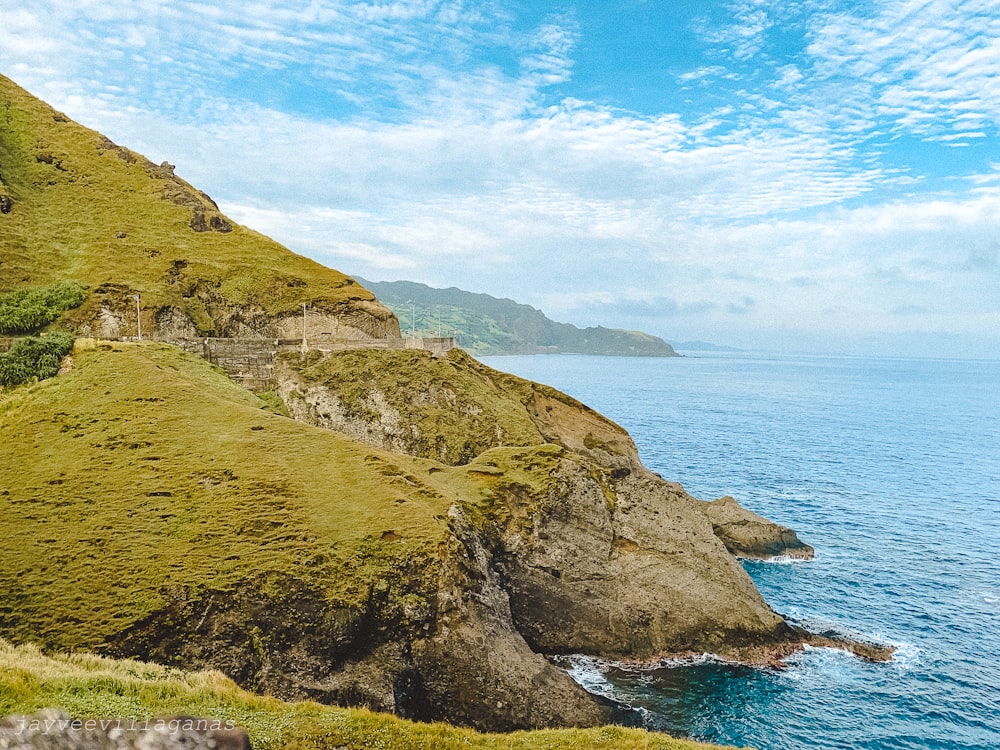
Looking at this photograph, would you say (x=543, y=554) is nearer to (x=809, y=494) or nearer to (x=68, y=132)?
(x=809, y=494)

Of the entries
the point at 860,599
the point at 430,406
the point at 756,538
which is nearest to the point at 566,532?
the point at 430,406

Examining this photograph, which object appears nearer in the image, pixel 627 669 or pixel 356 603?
pixel 356 603

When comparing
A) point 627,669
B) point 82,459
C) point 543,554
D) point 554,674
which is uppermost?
point 82,459

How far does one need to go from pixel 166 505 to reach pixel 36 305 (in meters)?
37.6

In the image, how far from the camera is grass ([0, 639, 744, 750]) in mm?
17938

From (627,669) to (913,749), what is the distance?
16383mm

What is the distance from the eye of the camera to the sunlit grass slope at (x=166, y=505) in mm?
28203

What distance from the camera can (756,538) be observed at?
6631cm

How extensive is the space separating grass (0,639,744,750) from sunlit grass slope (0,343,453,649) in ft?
11.0

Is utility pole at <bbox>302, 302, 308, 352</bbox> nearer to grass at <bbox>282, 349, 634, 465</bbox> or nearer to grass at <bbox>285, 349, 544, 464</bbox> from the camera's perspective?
grass at <bbox>282, 349, 634, 465</bbox>

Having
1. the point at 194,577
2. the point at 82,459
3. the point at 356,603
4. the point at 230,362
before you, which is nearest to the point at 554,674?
the point at 356,603

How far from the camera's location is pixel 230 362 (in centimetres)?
6025

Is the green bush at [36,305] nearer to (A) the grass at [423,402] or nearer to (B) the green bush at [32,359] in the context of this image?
(B) the green bush at [32,359]

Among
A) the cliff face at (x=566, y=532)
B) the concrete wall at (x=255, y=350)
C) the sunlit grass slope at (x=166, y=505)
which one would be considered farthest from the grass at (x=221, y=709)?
the concrete wall at (x=255, y=350)
